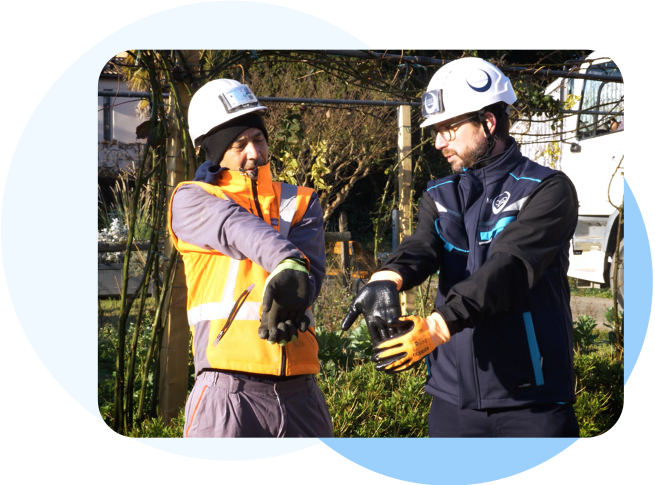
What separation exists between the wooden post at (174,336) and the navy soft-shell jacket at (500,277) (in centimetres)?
135

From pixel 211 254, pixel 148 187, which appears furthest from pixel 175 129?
pixel 211 254

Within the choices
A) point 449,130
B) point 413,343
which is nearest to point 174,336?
point 413,343

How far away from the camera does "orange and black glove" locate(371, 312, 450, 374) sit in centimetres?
219

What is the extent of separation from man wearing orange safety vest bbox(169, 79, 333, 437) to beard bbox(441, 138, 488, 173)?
0.53 meters

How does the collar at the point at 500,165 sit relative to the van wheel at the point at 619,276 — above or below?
above

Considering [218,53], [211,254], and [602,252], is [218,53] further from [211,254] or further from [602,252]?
[602,252]

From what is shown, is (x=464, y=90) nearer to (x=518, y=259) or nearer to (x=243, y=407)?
(x=518, y=259)

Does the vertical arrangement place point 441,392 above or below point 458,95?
below

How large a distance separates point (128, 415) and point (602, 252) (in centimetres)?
265

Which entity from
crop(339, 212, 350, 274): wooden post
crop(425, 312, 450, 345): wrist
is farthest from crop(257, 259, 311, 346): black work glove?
crop(339, 212, 350, 274): wooden post

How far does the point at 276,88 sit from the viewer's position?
12.9 feet

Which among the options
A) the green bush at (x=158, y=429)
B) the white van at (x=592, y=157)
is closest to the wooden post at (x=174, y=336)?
the green bush at (x=158, y=429)

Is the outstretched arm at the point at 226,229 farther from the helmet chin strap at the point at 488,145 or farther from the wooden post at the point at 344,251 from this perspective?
the wooden post at the point at 344,251

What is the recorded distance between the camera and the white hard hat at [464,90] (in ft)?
8.23
